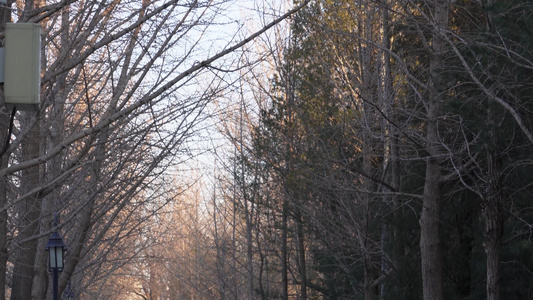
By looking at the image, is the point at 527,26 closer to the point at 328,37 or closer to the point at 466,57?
the point at 466,57

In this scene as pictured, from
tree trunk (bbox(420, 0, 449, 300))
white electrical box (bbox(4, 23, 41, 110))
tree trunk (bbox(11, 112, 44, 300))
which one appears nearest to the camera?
white electrical box (bbox(4, 23, 41, 110))

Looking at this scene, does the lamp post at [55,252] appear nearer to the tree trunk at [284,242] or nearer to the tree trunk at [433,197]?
the tree trunk at [433,197]

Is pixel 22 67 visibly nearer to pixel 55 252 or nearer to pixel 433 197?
pixel 55 252

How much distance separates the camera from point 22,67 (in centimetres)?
372

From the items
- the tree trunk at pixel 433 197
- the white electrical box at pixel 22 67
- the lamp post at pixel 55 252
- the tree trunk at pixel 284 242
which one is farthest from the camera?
the tree trunk at pixel 284 242

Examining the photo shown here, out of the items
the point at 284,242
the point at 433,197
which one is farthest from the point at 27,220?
the point at 284,242

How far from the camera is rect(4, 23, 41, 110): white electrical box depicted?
3.69 metres

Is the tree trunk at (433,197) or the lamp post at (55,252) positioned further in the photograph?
the tree trunk at (433,197)

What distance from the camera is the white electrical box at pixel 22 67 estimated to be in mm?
3693

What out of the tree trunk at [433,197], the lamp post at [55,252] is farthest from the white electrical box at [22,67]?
the tree trunk at [433,197]

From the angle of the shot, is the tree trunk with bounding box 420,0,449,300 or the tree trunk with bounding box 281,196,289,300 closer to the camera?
the tree trunk with bounding box 420,0,449,300

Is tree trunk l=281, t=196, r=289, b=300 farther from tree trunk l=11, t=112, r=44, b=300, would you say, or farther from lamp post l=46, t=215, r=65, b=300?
tree trunk l=11, t=112, r=44, b=300

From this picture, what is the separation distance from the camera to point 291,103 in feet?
63.1

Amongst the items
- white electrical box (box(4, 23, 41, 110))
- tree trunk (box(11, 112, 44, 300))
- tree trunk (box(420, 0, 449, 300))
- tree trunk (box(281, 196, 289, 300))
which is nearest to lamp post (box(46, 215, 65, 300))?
tree trunk (box(11, 112, 44, 300))
